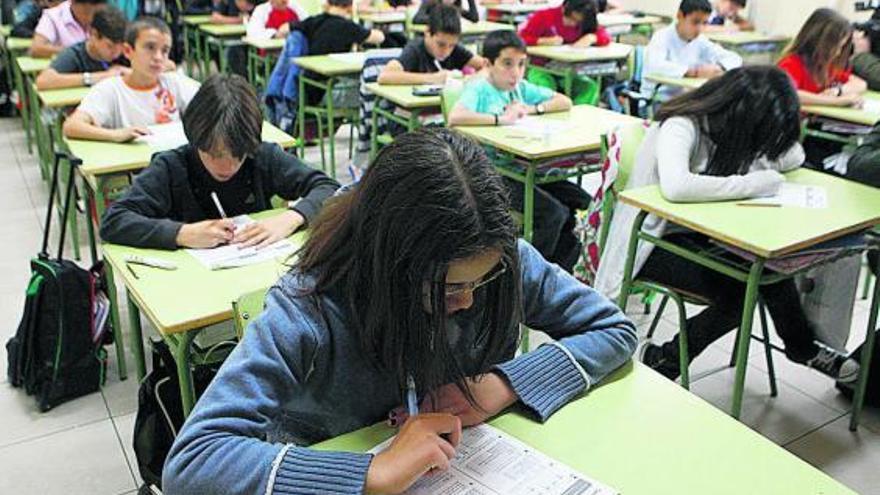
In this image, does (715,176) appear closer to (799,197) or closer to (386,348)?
(799,197)

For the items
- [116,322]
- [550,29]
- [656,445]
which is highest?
[550,29]

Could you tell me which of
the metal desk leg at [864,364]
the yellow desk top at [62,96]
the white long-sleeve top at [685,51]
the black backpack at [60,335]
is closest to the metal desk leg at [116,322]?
the black backpack at [60,335]

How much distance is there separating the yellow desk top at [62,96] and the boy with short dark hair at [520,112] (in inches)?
63.5

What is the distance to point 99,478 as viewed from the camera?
2096 millimetres

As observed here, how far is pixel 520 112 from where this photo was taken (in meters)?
3.34

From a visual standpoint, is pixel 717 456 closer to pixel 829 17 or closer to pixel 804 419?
pixel 804 419

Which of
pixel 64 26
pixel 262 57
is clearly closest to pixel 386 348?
pixel 64 26

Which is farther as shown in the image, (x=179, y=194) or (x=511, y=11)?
(x=511, y=11)

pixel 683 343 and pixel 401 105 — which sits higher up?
pixel 401 105

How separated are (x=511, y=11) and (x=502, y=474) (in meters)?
7.41

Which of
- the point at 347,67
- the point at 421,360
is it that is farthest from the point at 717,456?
the point at 347,67

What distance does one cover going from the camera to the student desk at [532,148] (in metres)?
2.87

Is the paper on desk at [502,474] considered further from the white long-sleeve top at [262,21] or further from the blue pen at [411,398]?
the white long-sleeve top at [262,21]

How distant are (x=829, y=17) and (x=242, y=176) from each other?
9.27 ft
